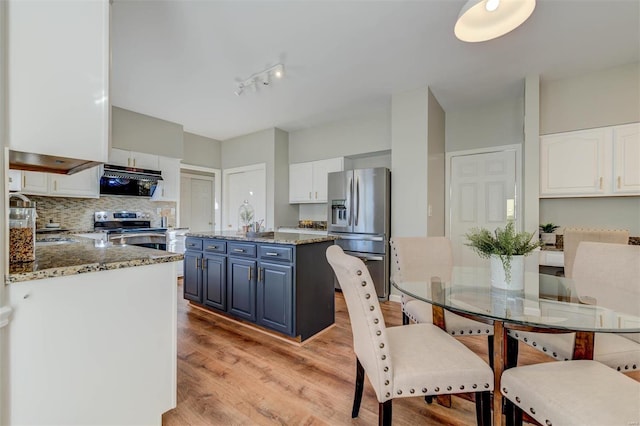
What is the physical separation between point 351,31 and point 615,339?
2.73 meters

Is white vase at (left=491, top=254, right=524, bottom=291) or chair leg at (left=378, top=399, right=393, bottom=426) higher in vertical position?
white vase at (left=491, top=254, right=524, bottom=291)

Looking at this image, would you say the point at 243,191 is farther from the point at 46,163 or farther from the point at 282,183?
the point at 46,163

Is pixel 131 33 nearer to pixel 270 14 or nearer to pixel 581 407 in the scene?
pixel 270 14

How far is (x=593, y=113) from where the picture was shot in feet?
9.62

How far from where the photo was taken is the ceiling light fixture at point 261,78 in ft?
9.60

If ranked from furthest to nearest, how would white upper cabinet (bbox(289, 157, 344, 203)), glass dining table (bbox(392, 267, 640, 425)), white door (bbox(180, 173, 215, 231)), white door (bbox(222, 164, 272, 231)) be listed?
white door (bbox(180, 173, 215, 231)), white door (bbox(222, 164, 272, 231)), white upper cabinet (bbox(289, 157, 344, 203)), glass dining table (bbox(392, 267, 640, 425))

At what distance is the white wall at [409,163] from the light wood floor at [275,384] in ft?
4.85

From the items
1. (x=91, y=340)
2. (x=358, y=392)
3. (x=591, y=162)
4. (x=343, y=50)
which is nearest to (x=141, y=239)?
(x=91, y=340)

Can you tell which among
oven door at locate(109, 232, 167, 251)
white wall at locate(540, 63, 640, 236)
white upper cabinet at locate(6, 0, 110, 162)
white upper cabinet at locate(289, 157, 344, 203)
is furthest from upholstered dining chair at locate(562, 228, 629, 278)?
oven door at locate(109, 232, 167, 251)

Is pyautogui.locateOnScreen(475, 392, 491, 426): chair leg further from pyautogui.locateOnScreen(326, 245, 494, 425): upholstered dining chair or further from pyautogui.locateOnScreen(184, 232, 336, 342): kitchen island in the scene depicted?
Answer: pyautogui.locateOnScreen(184, 232, 336, 342): kitchen island

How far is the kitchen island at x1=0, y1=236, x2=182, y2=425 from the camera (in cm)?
104

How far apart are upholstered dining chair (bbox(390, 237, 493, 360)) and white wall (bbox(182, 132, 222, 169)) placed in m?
4.60

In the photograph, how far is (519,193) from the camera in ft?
11.9

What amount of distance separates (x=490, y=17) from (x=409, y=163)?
2.01 m
